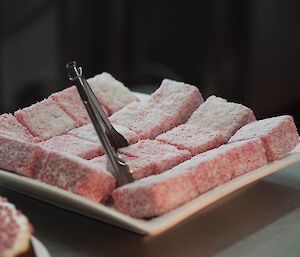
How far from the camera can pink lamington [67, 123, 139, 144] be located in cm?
158

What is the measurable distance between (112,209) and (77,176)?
111 mm

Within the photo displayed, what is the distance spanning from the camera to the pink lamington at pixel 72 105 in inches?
68.6

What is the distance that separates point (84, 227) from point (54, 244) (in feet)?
0.29

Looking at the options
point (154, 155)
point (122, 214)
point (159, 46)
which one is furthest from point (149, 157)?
point (159, 46)

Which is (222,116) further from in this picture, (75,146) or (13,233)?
(13,233)

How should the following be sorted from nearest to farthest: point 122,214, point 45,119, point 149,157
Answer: point 122,214 < point 149,157 < point 45,119

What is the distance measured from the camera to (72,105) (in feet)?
5.81

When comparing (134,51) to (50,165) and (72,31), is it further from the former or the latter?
(50,165)

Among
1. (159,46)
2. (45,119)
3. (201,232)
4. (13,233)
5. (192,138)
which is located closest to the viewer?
(13,233)

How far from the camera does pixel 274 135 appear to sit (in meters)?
1.50

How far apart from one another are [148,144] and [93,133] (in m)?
0.17

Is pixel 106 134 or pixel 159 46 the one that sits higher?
pixel 106 134

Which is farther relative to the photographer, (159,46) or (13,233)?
(159,46)

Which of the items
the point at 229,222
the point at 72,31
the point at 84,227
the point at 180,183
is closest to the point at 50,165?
the point at 84,227
